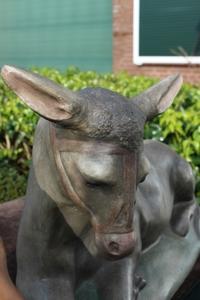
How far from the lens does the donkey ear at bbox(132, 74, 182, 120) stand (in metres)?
1.61

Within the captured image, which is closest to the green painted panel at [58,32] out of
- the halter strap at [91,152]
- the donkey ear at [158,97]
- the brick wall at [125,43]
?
the brick wall at [125,43]

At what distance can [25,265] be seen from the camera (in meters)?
1.86

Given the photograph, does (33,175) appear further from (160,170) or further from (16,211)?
(16,211)

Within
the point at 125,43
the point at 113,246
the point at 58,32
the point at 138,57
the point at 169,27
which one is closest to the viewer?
the point at 113,246

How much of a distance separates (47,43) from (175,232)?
1005 centimetres

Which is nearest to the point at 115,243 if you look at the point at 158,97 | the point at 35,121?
the point at 158,97

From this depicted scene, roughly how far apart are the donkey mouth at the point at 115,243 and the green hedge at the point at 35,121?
8.14 ft

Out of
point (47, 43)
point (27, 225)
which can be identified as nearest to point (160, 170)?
point (27, 225)

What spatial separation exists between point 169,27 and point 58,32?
2.37m

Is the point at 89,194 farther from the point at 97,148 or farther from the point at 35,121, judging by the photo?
the point at 35,121

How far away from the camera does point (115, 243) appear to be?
1.53m

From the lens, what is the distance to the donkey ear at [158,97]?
1609mm

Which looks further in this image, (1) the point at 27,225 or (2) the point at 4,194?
(2) the point at 4,194

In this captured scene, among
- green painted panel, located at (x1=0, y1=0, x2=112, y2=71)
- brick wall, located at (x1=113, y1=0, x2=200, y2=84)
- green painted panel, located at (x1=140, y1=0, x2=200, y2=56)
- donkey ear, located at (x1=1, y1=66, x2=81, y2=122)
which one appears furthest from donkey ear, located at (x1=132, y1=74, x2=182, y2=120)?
green painted panel, located at (x1=0, y1=0, x2=112, y2=71)
